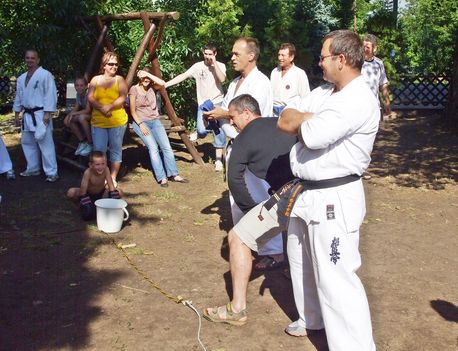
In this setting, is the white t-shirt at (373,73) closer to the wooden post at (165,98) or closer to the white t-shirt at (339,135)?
the wooden post at (165,98)

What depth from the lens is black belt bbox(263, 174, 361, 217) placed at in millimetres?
3820

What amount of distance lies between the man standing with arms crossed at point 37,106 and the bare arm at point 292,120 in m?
5.32

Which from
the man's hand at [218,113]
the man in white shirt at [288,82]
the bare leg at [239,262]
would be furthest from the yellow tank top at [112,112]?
the bare leg at [239,262]

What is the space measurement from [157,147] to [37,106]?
5.51 ft

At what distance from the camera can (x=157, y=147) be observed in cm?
880

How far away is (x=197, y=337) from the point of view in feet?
14.7

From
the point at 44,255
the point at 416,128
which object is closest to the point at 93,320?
the point at 44,255

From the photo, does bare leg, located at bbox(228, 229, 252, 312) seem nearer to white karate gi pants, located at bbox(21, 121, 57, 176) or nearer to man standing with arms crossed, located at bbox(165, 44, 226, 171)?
white karate gi pants, located at bbox(21, 121, 57, 176)

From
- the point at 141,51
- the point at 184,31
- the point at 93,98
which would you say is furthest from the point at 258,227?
the point at 184,31

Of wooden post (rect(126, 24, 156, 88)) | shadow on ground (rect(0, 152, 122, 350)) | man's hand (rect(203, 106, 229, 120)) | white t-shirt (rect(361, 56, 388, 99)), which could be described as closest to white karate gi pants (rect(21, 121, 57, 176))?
shadow on ground (rect(0, 152, 122, 350))

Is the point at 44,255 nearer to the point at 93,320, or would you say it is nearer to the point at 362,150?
the point at 93,320

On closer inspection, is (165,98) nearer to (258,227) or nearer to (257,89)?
(257,89)

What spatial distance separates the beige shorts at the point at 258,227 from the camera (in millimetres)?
4432

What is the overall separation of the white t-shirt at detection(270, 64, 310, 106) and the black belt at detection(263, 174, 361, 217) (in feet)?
13.7
